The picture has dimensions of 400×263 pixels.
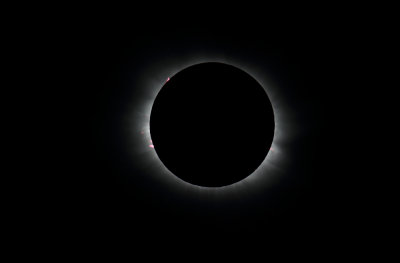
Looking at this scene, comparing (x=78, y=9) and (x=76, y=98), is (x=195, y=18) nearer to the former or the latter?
(x=78, y=9)

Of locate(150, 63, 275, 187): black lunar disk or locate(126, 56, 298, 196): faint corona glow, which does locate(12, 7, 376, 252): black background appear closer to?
locate(126, 56, 298, 196): faint corona glow

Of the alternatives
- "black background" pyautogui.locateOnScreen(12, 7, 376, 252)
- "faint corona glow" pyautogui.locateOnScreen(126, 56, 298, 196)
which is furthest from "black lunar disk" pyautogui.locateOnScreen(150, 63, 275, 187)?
"black background" pyautogui.locateOnScreen(12, 7, 376, 252)

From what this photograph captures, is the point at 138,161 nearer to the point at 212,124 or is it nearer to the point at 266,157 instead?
the point at 212,124

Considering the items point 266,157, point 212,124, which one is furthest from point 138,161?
point 266,157

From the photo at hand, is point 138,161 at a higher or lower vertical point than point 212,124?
higher

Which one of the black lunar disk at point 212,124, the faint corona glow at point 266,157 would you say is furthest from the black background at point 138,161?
the black lunar disk at point 212,124

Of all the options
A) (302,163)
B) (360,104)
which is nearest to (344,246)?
(302,163)

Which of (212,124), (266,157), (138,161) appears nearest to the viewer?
(212,124)
